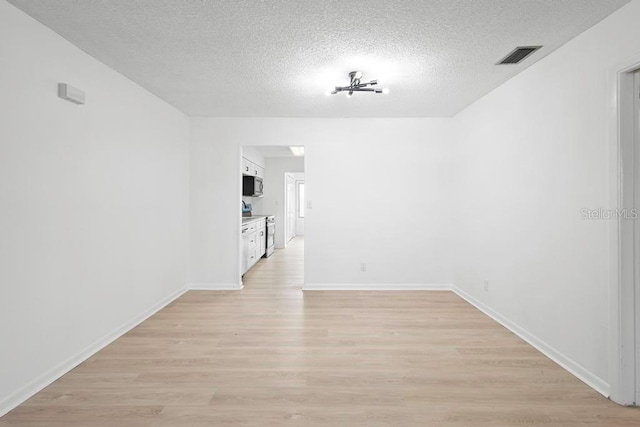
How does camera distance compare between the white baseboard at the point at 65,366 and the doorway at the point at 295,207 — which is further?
the doorway at the point at 295,207

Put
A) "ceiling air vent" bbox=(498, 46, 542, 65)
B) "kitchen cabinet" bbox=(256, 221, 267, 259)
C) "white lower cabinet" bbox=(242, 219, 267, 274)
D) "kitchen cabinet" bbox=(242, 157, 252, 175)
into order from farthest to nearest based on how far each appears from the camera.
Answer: "kitchen cabinet" bbox=(256, 221, 267, 259) < "kitchen cabinet" bbox=(242, 157, 252, 175) < "white lower cabinet" bbox=(242, 219, 267, 274) < "ceiling air vent" bbox=(498, 46, 542, 65)

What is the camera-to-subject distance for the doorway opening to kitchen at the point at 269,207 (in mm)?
5895

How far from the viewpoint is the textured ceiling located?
2.02m

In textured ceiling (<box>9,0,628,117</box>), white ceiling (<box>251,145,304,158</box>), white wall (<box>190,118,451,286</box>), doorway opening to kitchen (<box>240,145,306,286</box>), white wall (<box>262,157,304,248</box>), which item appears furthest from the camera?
white wall (<box>262,157,304,248</box>)

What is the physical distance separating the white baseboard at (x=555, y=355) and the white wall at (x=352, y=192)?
1.24 metres

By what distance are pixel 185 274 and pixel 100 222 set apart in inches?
75.6

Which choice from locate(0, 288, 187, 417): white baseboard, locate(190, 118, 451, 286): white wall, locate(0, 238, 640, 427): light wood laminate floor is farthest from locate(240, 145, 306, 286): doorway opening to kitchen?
locate(0, 238, 640, 427): light wood laminate floor

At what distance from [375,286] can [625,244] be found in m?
2.95

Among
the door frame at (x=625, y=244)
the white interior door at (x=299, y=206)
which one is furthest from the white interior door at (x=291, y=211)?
the door frame at (x=625, y=244)

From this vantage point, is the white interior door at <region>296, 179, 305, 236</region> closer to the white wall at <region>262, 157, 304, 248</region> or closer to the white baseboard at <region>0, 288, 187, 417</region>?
the white wall at <region>262, 157, 304, 248</region>

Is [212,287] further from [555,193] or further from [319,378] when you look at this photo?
[555,193]

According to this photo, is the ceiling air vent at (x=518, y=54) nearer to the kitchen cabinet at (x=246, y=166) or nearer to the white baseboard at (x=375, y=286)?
the white baseboard at (x=375, y=286)

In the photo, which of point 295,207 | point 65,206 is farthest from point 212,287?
point 295,207

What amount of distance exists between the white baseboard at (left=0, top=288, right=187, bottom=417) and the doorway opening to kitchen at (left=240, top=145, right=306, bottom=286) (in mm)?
1812
